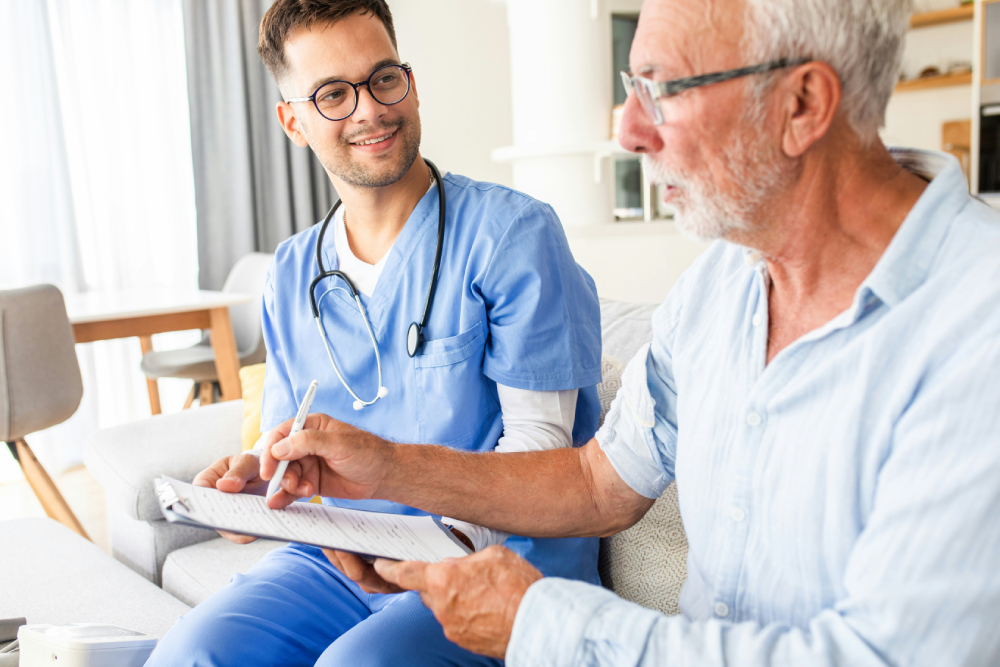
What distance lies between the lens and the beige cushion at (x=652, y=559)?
113 cm

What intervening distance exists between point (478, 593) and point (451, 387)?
1.47 feet

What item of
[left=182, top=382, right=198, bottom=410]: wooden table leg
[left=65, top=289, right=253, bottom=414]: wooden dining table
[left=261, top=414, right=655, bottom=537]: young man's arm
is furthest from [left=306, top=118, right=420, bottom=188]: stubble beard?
[left=182, top=382, right=198, bottom=410]: wooden table leg

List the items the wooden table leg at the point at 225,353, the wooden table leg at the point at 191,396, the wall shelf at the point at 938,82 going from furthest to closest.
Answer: the wall shelf at the point at 938,82 → the wooden table leg at the point at 191,396 → the wooden table leg at the point at 225,353

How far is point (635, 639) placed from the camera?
0.62 meters

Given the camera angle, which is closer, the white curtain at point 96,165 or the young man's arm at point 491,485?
the young man's arm at point 491,485

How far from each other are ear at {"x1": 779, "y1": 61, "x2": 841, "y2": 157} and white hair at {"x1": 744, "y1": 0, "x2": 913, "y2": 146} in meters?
0.01

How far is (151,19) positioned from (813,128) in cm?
368

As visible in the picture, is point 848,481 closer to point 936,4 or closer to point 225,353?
point 225,353

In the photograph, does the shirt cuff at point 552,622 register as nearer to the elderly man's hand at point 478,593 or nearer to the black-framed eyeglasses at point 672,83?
the elderly man's hand at point 478,593

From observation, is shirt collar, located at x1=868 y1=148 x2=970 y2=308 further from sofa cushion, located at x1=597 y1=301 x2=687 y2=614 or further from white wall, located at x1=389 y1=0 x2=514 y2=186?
white wall, located at x1=389 y1=0 x2=514 y2=186

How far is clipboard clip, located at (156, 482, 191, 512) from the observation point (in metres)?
0.84

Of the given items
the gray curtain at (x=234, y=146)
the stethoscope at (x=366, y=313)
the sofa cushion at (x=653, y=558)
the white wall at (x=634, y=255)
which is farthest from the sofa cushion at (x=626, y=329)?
the gray curtain at (x=234, y=146)

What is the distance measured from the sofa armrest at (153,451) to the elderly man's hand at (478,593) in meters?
1.18

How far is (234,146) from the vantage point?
3801mm
